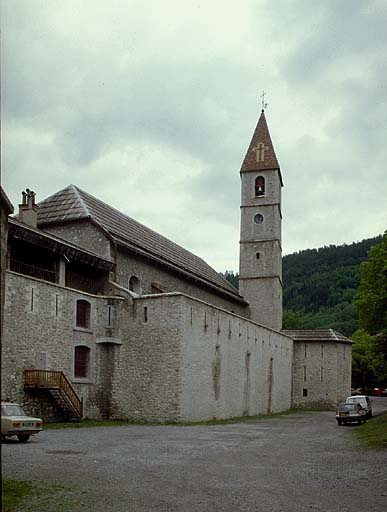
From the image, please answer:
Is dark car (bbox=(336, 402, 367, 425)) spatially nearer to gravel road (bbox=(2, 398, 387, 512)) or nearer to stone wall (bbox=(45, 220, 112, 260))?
gravel road (bbox=(2, 398, 387, 512))

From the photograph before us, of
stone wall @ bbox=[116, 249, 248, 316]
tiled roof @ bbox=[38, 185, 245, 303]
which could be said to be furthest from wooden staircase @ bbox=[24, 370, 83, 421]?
tiled roof @ bbox=[38, 185, 245, 303]

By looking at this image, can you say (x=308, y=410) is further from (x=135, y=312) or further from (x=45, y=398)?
(x=45, y=398)

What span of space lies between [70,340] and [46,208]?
37.8 ft

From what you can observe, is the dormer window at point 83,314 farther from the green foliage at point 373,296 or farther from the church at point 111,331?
the green foliage at point 373,296

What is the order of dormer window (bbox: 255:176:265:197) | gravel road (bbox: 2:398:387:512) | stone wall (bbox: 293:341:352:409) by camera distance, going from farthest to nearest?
dormer window (bbox: 255:176:265:197) → stone wall (bbox: 293:341:352:409) → gravel road (bbox: 2:398:387:512)

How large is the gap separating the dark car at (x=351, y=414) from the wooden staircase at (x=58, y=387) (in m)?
13.3

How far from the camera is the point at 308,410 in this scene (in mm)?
55125

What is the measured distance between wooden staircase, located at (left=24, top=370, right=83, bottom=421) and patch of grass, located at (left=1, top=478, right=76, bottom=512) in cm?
1516

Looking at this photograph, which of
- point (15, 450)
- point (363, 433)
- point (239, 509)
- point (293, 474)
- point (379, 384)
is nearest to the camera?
point (239, 509)

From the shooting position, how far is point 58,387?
2902 centimetres

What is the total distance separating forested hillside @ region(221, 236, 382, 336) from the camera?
135 meters

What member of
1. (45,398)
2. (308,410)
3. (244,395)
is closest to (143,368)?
(45,398)

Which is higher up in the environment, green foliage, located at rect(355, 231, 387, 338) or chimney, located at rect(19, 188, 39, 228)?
chimney, located at rect(19, 188, 39, 228)

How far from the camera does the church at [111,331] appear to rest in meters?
28.6
